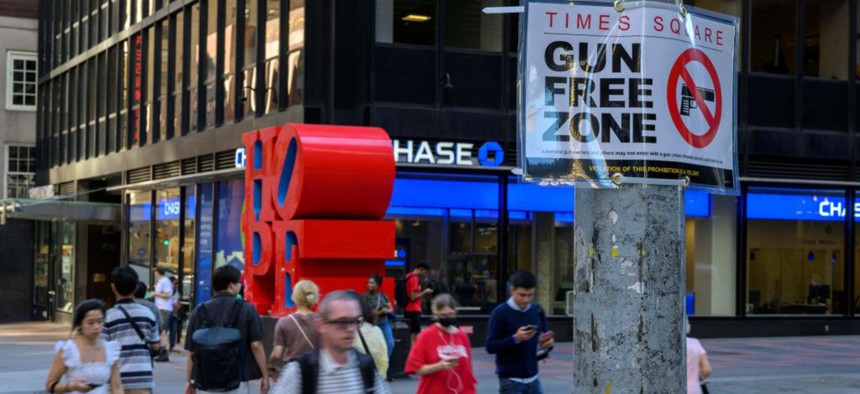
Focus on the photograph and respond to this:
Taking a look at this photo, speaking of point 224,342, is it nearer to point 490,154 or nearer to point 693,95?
point 693,95

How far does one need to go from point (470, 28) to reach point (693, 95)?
59.9ft

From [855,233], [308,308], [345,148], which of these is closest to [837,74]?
[855,233]

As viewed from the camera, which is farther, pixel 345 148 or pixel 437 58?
pixel 437 58

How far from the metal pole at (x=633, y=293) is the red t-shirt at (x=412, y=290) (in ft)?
48.2

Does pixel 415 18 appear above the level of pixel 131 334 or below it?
above

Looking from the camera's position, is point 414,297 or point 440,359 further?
point 414,297

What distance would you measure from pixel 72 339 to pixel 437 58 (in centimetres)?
1580

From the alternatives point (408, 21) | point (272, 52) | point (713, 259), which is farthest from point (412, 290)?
point (713, 259)

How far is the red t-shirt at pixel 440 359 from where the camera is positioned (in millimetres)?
8859

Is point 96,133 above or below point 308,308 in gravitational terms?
above

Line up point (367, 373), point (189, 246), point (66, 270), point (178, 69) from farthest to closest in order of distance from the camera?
point (66, 270)
point (178, 69)
point (189, 246)
point (367, 373)

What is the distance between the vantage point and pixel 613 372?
5.34 metres

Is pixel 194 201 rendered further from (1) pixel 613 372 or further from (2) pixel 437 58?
(1) pixel 613 372

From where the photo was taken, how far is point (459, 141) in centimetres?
2353
